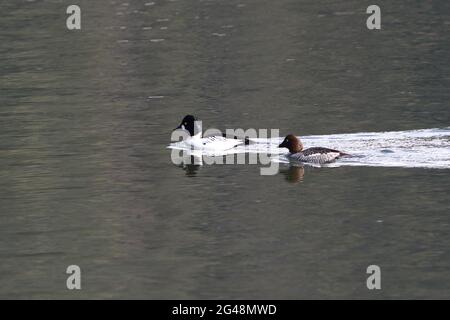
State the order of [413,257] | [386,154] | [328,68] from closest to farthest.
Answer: [413,257] < [386,154] < [328,68]

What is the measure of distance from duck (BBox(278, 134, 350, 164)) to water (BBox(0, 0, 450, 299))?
1.19 ft

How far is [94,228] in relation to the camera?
783 inches

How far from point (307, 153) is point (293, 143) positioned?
698mm

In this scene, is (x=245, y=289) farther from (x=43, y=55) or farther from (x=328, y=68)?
(x=43, y=55)

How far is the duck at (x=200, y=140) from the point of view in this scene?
87.7ft

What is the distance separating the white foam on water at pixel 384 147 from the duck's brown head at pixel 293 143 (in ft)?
0.91

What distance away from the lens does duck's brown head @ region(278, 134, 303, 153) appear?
25.4 m

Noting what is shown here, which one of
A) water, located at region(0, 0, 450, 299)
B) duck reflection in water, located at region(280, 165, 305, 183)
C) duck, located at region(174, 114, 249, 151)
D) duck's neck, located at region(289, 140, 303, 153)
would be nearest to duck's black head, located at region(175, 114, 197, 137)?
duck, located at region(174, 114, 249, 151)

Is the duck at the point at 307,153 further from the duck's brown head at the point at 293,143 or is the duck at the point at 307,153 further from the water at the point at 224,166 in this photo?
the water at the point at 224,166

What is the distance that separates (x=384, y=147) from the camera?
2558 cm

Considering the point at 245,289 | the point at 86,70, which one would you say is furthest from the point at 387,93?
the point at 245,289

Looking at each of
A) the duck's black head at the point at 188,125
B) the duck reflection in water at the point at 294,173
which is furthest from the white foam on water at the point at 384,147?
the duck reflection in water at the point at 294,173

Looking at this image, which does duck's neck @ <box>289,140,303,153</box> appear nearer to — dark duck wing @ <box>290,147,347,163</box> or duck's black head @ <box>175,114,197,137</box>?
dark duck wing @ <box>290,147,347,163</box>
